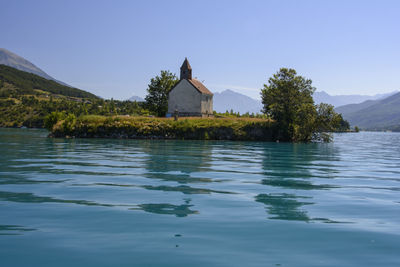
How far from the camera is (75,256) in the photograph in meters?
5.81

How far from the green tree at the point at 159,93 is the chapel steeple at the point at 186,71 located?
8.96 metres

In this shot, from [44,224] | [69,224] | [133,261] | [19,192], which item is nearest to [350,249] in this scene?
[133,261]

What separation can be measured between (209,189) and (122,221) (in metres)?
4.82

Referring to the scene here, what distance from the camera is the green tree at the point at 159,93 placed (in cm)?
8675

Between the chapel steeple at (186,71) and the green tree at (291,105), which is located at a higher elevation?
the chapel steeple at (186,71)

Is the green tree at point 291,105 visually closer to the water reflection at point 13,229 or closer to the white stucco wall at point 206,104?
the white stucco wall at point 206,104

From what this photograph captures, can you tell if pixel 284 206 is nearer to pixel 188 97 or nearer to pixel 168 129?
pixel 168 129

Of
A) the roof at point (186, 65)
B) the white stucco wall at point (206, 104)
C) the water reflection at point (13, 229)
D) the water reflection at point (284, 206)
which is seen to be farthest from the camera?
the roof at point (186, 65)

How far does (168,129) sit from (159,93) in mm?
28744

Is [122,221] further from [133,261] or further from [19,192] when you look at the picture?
[19,192]

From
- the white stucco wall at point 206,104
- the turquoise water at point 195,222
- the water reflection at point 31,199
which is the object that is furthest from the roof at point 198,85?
the water reflection at point 31,199

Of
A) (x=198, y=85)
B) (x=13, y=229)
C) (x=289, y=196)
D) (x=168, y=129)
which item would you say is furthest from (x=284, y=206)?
(x=198, y=85)

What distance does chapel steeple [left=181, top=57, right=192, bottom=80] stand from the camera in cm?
7806

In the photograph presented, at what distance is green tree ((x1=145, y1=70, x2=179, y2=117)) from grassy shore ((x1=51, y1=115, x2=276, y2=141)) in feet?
81.9
